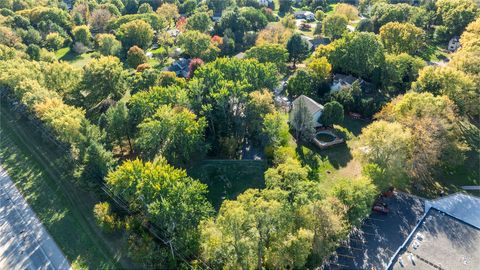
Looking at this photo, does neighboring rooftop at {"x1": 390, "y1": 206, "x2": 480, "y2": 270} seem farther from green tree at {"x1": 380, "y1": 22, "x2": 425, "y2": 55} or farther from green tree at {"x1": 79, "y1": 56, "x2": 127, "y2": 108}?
green tree at {"x1": 79, "y1": 56, "x2": 127, "y2": 108}

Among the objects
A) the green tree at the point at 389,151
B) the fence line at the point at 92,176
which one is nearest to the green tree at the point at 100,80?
the fence line at the point at 92,176

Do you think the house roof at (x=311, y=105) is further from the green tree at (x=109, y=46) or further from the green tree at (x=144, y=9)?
the green tree at (x=144, y=9)

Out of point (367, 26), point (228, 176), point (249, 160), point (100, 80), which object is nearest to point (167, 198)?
point (228, 176)

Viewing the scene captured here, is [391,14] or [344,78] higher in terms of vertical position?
[391,14]

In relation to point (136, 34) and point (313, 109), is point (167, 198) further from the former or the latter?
point (136, 34)

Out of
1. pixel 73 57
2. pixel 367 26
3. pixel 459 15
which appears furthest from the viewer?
pixel 73 57

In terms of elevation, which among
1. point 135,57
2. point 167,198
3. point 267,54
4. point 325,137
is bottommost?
point 325,137
